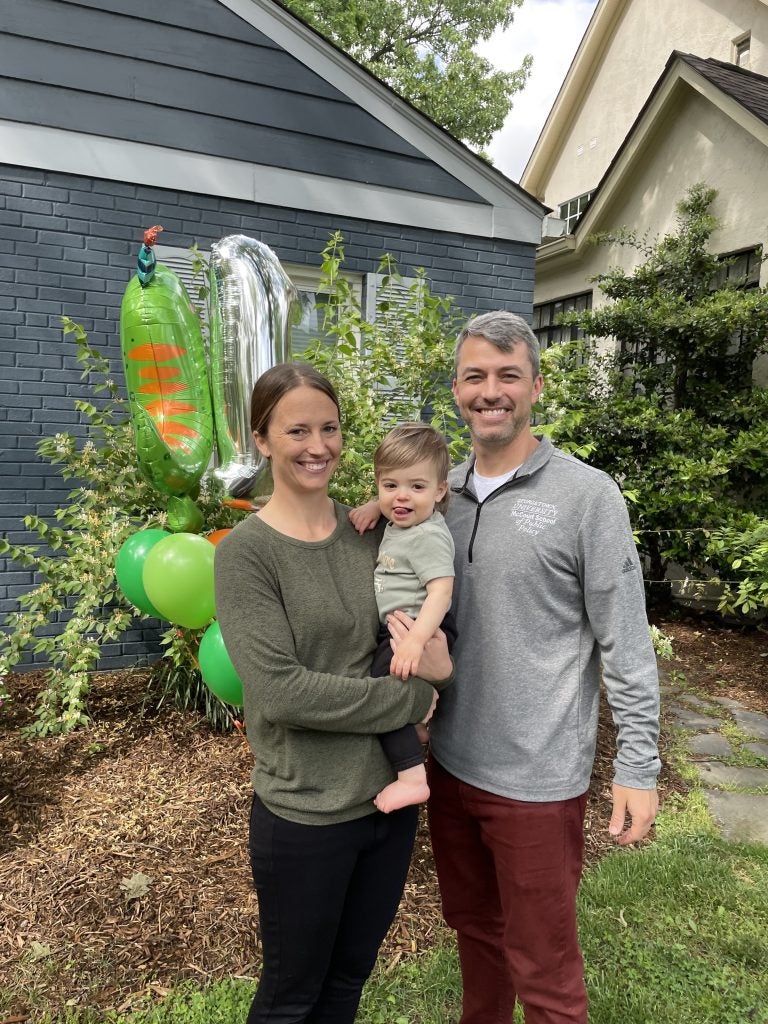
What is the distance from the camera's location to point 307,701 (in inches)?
52.8

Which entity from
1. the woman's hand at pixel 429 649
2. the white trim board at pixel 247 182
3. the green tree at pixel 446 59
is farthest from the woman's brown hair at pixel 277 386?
the green tree at pixel 446 59

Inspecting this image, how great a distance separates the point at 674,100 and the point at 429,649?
840 cm

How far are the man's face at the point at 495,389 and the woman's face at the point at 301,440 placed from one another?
15.1 inches

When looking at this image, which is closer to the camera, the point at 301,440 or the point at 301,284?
the point at 301,440

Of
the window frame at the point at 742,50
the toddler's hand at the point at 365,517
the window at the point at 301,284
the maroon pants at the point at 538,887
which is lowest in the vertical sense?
the maroon pants at the point at 538,887

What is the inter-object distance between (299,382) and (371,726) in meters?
0.72

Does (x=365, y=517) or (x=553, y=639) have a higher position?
(x=365, y=517)

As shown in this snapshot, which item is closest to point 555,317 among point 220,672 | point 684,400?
point 684,400

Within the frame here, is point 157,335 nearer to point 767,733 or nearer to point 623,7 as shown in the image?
point 767,733

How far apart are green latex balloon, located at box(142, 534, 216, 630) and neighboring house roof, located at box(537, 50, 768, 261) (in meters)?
6.69

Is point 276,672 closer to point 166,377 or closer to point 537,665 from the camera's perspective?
point 537,665

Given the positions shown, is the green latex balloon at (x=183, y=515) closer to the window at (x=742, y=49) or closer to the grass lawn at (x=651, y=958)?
the grass lawn at (x=651, y=958)

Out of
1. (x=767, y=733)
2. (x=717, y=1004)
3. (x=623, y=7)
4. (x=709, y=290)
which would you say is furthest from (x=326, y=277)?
(x=623, y=7)

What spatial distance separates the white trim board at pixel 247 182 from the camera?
15.1 feet
